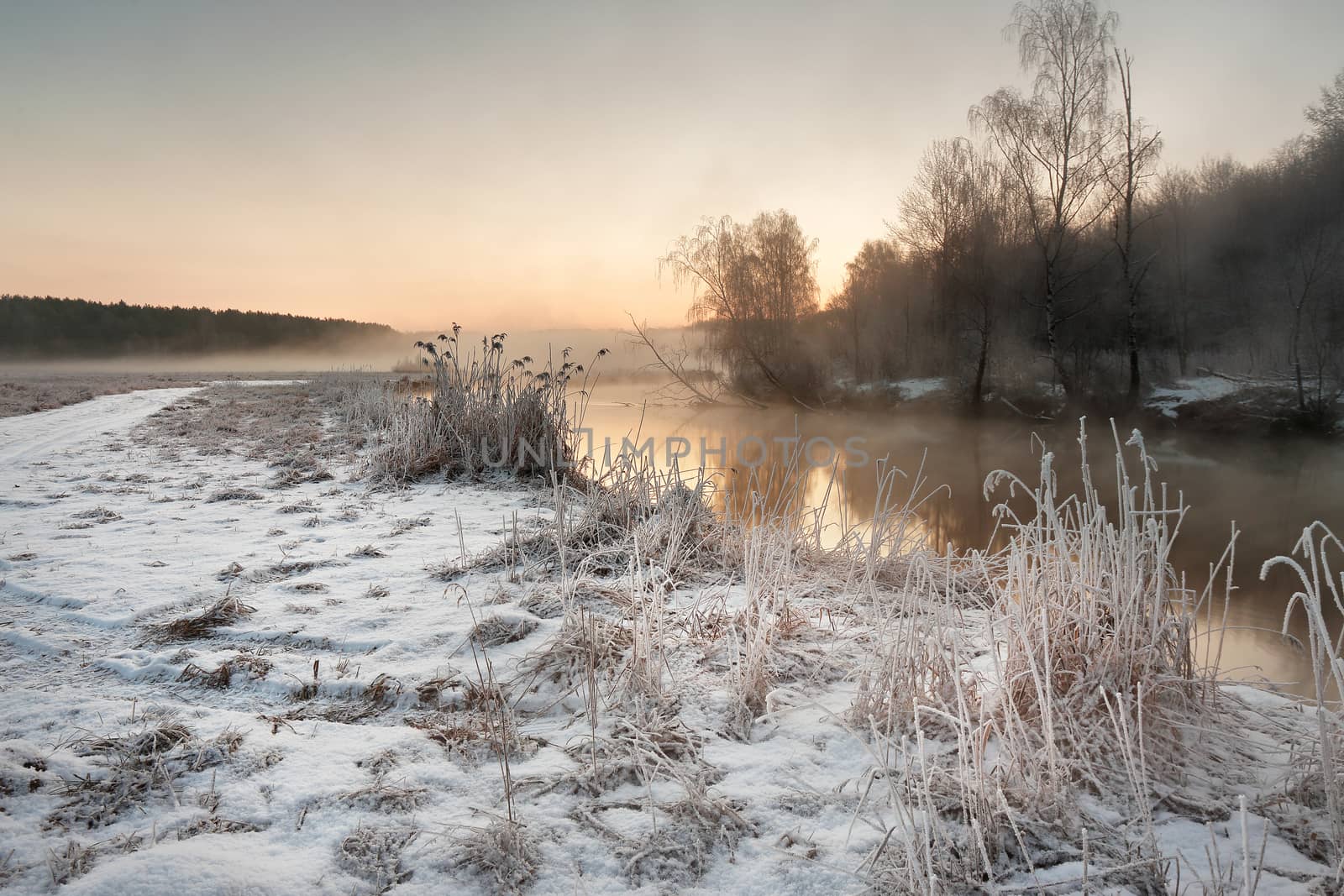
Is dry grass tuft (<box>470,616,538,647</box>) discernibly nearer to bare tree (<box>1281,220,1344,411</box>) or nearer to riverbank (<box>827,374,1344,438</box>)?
riverbank (<box>827,374,1344,438</box>)

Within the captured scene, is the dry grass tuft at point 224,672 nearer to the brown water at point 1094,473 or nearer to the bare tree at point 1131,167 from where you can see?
the brown water at point 1094,473

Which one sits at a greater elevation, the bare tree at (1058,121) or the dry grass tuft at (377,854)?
the bare tree at (1058,121)

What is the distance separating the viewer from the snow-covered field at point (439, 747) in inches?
52.2

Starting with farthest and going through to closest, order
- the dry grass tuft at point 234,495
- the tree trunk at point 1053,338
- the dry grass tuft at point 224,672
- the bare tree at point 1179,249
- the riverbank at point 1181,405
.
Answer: the bare tree at point 1179,249
the tree trunk at point 1053,338
the riverbank at point 1181,405
the dry grass tuft at point 234,495
the dry grass tuft at point 224,672

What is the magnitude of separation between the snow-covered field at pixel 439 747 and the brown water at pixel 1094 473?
0.81 meters

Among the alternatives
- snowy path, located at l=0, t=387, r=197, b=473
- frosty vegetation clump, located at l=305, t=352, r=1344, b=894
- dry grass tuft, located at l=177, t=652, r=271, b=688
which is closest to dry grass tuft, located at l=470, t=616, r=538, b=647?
frosty vegetation clump, located at l=305, t=352, r=1344, b=894

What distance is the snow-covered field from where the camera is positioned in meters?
1.33

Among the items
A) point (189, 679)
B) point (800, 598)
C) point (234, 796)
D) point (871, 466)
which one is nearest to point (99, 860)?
point (234, 796)

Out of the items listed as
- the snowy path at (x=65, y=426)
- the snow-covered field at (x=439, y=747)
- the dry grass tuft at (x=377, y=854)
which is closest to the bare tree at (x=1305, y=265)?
the snow-covered field at (x=439, y=747)

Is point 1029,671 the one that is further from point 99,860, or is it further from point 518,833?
point 99,860

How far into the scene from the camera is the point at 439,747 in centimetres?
178

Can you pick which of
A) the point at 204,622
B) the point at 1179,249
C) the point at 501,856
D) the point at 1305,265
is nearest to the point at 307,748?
the point at 501,856

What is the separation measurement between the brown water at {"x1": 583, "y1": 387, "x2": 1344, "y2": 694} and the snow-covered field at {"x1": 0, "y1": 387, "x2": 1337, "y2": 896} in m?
0.81

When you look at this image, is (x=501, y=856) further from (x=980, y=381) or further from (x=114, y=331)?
(x=114, y=331)
